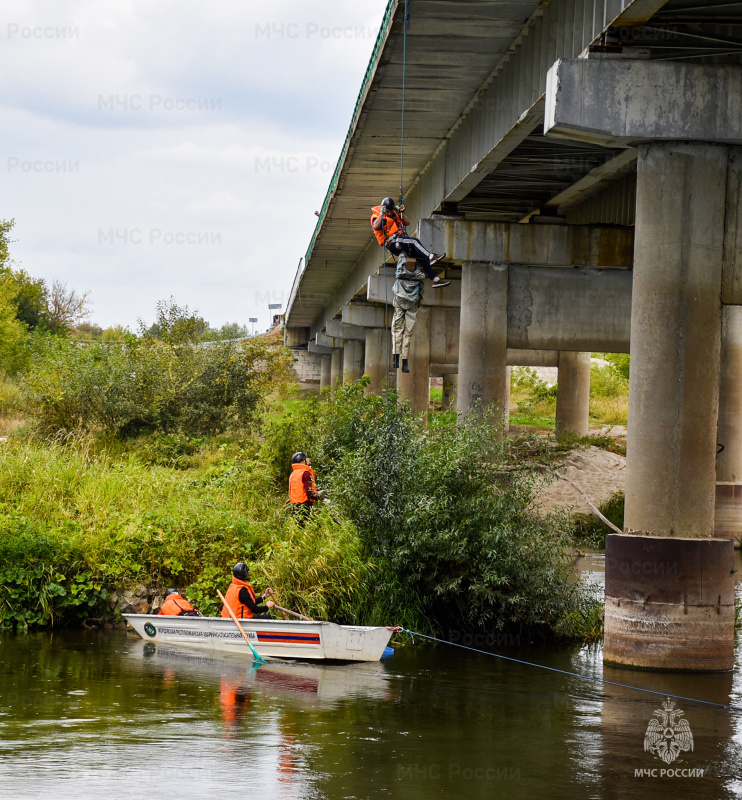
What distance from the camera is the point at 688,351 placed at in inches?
476

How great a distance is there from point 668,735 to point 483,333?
1222 centimetres

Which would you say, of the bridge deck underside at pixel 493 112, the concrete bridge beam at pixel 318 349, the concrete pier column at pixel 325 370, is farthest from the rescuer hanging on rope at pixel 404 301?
the concrete pier column at pixel 325 370

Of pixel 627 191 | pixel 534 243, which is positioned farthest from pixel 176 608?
pixel 627 191

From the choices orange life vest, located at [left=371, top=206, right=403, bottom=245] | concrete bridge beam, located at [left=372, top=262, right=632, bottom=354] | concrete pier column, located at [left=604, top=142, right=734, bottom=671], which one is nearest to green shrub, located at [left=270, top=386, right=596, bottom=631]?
concrete pier column, located at [left=604, top=142, right=734, bottom=671]

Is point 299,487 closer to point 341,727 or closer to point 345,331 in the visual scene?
point 341,727

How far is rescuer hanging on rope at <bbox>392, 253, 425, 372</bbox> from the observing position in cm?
1555

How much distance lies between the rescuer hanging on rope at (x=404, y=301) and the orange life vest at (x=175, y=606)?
439 centimetres

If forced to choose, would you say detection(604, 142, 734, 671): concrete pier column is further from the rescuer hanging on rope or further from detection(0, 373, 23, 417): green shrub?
detection(0, 373, 23, 417): green shrub

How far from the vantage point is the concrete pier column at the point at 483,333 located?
21.1 metres

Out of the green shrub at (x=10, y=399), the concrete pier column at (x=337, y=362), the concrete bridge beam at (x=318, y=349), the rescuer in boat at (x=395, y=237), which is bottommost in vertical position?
the green shrub at (x=10, y=399)

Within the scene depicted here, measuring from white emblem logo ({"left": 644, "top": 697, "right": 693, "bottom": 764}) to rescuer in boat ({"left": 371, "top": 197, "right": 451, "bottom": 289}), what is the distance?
22.5 ft

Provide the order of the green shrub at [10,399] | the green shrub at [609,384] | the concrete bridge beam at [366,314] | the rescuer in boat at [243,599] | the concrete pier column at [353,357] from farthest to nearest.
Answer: the green shrub at [609,384] → the concrete pier column at [353,357] → the concrete bridge beam at [366,314] → the green shrub at [10,399] → the rescuer in boat at [243,599]

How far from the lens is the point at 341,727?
1027cm

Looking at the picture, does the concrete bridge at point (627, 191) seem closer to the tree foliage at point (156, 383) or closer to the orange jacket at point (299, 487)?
the orange jacket at point (299, 487)
